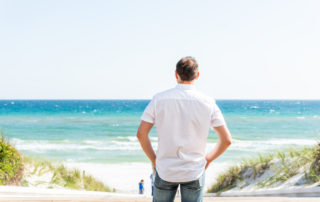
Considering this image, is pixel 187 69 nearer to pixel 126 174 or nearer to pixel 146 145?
pixel 146 145

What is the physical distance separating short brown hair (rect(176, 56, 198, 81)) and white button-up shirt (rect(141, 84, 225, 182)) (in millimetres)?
76

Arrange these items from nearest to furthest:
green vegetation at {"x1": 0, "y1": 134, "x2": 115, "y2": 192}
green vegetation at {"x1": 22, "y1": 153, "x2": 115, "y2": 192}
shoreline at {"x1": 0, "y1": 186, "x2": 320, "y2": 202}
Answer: shoreline at {"x1": 0, "y1": 186, "x2": 320, "y2": 202} < green vegetation at {"x1": 0, "y1": 134, "x2": 115, "y2": 192} < green vegetation at {"x1": 22, "y1": 153, "x2": 115, "y2": 192}

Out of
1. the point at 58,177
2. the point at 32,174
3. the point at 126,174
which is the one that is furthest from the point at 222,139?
the point at 126,174

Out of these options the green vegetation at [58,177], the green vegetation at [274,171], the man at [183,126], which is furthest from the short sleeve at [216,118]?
the green vegetation at [58,177]

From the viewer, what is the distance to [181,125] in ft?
5.65

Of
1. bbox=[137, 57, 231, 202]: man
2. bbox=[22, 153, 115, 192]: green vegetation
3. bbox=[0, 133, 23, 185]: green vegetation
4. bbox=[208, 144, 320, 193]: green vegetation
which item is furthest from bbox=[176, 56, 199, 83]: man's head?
bbox=[22, 153, 115, 192]: green vegetation

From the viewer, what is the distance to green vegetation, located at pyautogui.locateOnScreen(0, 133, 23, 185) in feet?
16.8

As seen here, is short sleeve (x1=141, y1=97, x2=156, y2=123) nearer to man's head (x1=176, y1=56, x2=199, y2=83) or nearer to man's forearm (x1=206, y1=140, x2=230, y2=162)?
man's head (x1=176, y1=56, x2=199, y2=83)

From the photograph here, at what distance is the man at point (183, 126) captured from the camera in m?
1.72

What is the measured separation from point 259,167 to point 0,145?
5.32m

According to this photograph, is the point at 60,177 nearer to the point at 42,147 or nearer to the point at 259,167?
the point at 259,167

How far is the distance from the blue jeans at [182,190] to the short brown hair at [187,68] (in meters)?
0.59

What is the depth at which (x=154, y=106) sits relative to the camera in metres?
1.73

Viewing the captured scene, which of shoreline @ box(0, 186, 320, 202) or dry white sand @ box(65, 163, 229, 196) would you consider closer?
shoreline @ box(0, 186, 320, 202)
